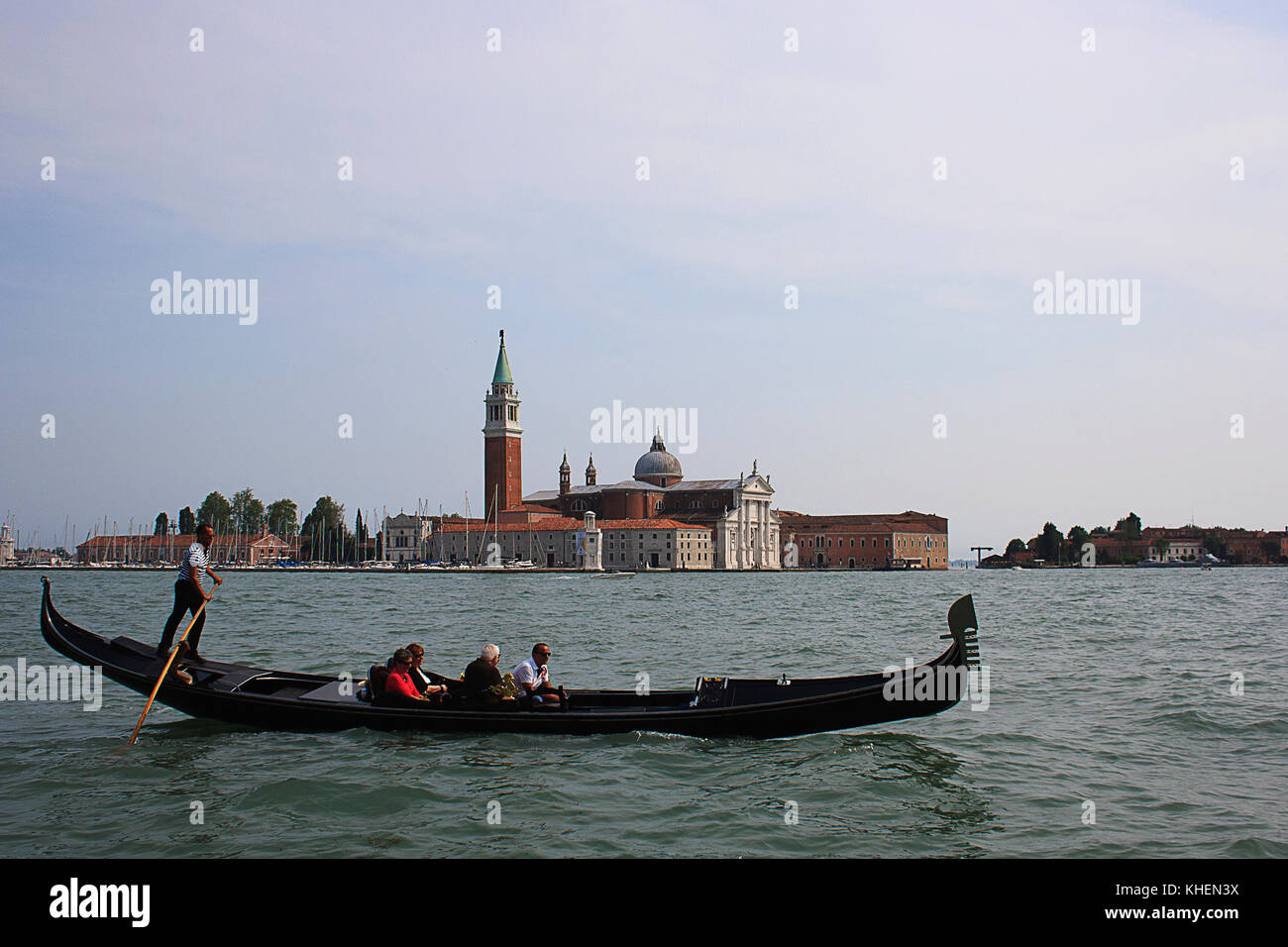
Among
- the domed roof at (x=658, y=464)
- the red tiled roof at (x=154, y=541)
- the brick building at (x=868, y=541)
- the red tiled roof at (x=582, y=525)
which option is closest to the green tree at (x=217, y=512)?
the red tiled roof at (x=154, y=541)

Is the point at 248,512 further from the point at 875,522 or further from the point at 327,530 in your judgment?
the point at 875,522

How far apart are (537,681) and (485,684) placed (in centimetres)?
48

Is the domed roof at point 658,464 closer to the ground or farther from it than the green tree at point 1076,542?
farther from it

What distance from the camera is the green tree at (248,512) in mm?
99438

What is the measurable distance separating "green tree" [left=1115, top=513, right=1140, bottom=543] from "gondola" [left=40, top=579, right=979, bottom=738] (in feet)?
370

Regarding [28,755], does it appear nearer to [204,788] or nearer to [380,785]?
[204,788]

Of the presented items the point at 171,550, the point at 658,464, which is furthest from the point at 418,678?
the point at 171,550

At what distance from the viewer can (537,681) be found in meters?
9.05

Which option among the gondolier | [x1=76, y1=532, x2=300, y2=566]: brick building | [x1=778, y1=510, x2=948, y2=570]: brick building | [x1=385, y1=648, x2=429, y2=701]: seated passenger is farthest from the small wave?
[x1=76, y1=532, x2=300, y2=566]: brick building

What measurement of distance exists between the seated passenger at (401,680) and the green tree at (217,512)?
93041 mm

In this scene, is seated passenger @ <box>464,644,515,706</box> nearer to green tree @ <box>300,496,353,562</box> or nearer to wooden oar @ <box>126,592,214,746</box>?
wooden oar @ <box>126,592,214,746</box>

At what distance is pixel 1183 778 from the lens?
7801 millimetres

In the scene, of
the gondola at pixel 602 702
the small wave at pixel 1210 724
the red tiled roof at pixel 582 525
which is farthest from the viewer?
the red tiled roof at pixel 582 525

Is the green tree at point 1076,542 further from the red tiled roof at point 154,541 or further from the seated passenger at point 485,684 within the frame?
the seated passenger at point 485,684
